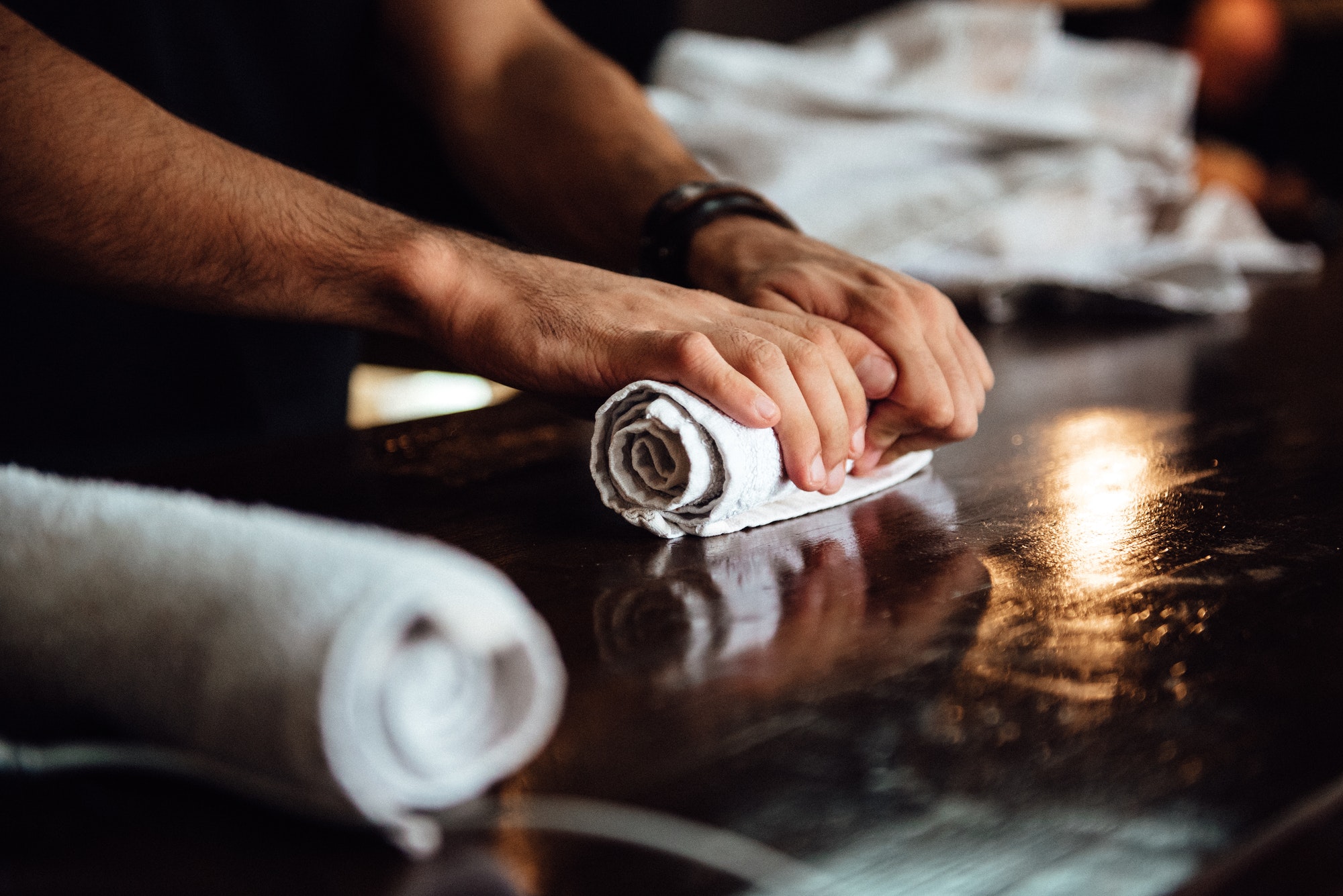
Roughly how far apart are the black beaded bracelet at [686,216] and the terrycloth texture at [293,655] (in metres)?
0.54

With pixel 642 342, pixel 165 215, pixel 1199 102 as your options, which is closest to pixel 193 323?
pixel 165 215

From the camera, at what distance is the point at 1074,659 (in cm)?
40

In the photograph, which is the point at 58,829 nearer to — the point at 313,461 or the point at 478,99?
the point at 313,461

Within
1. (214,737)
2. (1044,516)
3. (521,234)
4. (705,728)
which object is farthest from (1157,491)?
(521,234)

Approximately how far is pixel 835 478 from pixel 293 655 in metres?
0.38

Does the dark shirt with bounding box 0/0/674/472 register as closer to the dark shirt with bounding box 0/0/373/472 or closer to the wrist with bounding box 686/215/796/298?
the dark shirt with bounding box 0/0/373/472

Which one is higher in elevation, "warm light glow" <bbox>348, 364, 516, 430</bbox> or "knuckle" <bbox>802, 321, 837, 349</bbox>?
"knuckle" <bbox>802, 321, 837, 349</bbox>

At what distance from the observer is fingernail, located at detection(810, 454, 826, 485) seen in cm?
58

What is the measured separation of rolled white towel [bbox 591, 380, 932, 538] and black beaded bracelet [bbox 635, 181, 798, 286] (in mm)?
303

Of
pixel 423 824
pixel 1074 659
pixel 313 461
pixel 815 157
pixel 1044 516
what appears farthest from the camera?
pixel 815 157

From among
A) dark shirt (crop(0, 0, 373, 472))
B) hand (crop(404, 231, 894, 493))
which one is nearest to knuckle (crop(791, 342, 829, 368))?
hand (crop(404, 231, 894, 493))

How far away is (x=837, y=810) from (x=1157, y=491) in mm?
420

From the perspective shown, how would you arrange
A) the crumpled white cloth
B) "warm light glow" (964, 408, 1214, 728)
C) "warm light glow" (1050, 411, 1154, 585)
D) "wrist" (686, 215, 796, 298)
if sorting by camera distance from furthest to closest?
the crumpled white cloth < "wrist" (686, 215, 796, 298) < "warm light glow" (1050, 411, 1154, 585) < "warm light glow" (964, 408, 1214, 728)

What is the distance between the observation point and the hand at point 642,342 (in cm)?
56
